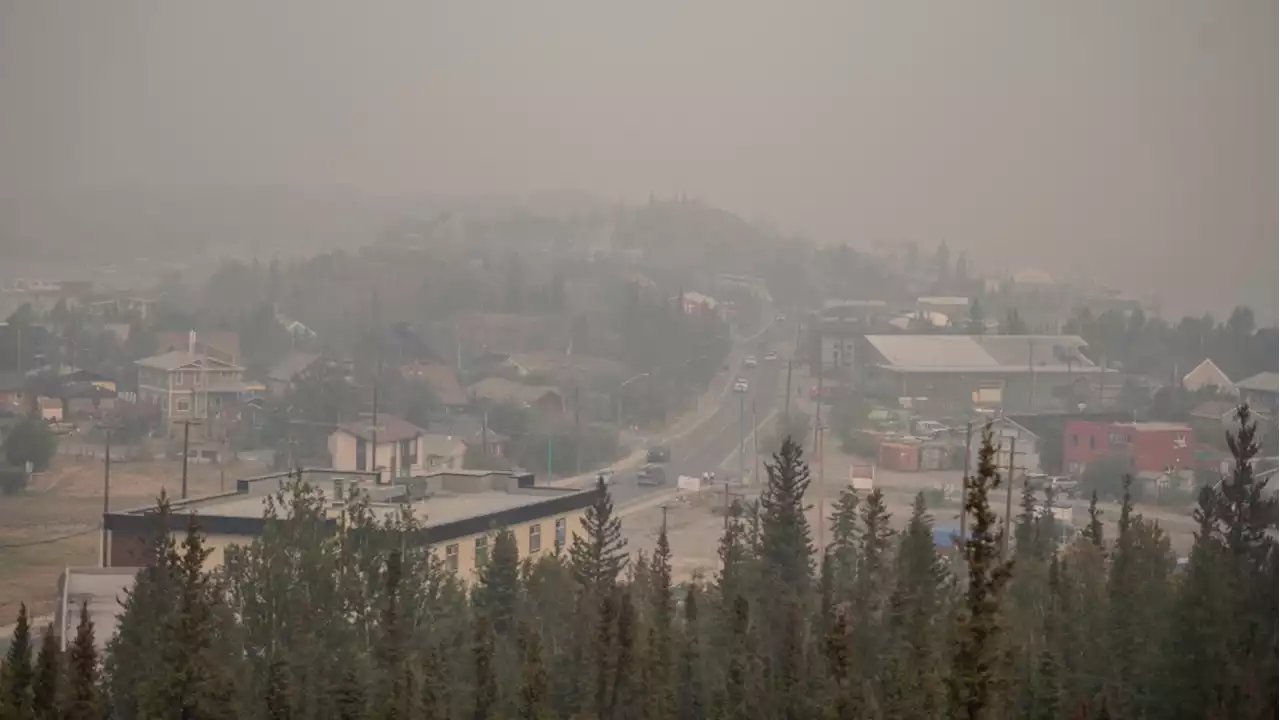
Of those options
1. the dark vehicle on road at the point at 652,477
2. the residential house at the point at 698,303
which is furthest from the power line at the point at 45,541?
the residential house at the point at 698,303

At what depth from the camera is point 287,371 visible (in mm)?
28359

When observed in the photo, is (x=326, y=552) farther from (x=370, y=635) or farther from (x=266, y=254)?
(x=266, y=254)

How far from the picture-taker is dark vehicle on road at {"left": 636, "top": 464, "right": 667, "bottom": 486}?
69.0 ft

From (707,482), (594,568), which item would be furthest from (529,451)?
(594,568)

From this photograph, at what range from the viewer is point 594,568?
32.4 ft

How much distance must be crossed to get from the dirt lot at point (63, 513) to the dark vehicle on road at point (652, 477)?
4.53 meters

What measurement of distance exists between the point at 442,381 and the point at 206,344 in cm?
498

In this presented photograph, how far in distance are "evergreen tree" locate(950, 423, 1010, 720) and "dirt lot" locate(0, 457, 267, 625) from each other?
998 centimetres

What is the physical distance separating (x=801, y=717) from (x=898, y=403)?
747 inches

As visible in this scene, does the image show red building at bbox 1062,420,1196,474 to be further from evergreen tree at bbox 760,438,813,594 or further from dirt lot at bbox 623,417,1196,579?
evergreen tree at bbox 760,438,813,594

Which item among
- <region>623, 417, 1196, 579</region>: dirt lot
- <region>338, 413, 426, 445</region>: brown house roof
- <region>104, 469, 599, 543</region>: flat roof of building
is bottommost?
<region>623, 417, 1196, 579</region>: dirt lot

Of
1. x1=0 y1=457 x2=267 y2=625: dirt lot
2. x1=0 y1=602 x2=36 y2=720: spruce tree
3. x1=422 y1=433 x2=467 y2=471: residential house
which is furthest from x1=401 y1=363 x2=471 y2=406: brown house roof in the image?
x1=0 y1=602 x2=36 y2=720: spruce tree

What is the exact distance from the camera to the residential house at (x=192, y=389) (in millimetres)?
24703

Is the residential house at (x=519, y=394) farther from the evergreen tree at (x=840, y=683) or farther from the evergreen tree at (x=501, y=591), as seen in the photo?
the evergreen tree at (x=840, y=683)
